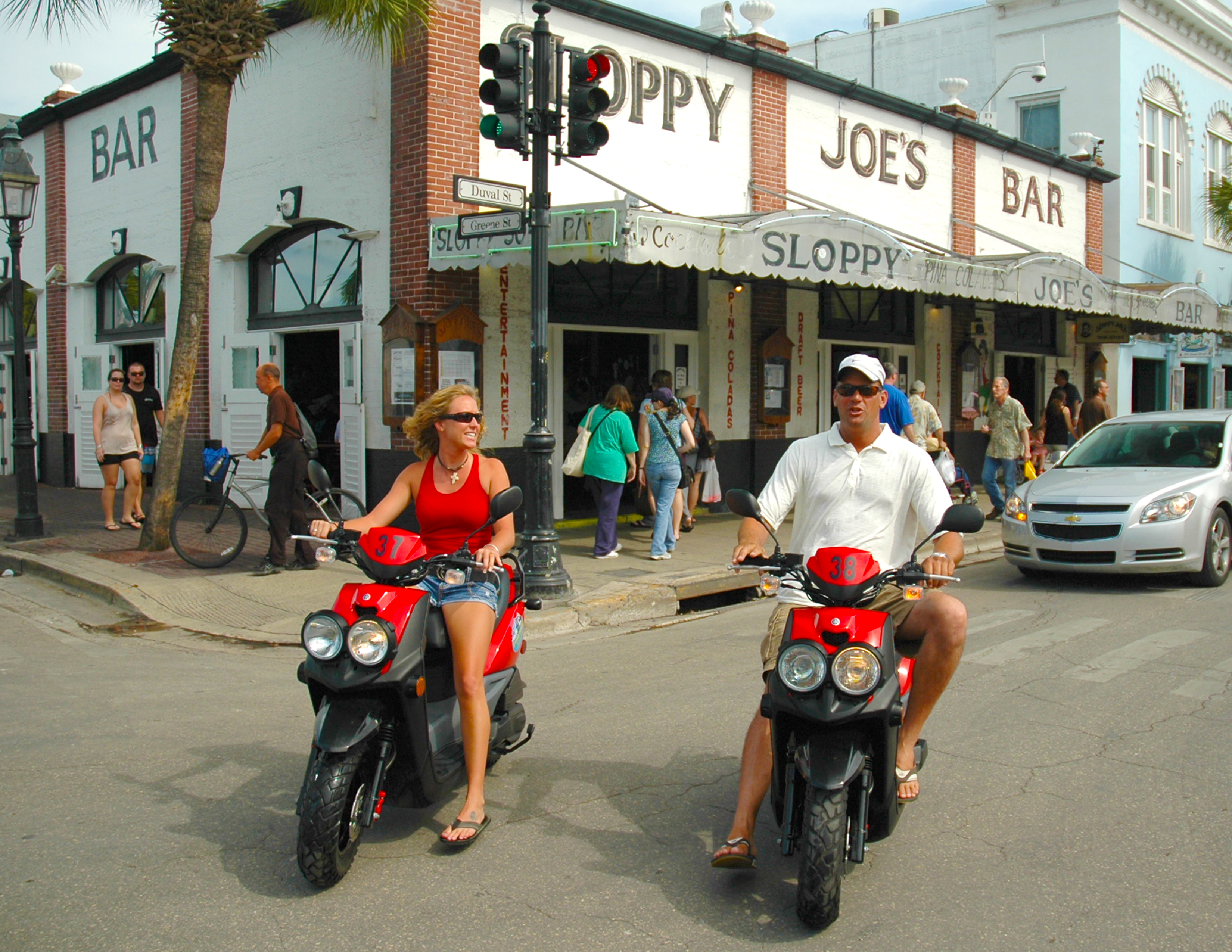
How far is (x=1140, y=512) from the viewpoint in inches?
356

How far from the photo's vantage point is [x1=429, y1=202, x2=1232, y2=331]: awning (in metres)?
9.64

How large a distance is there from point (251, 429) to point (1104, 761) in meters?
11.6

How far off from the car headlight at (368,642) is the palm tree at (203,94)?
790 cm

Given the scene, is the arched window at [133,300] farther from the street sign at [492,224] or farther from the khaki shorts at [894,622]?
the khaki shorts at [894,622]

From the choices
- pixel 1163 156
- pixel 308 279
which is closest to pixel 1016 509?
pixel 308 279

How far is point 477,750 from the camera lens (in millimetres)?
4090

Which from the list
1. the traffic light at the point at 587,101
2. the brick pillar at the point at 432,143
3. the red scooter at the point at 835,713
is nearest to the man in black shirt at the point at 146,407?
the brick pillar at the point at 432,143

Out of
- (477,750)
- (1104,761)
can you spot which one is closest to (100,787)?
(477,750)

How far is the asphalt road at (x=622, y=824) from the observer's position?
134 inches

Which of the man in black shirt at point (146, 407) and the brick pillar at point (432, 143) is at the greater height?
the brick pillar at point (432, 143)

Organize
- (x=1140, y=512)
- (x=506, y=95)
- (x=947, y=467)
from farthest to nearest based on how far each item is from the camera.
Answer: (x=947, y=467), (x=1140, y=512), (x=506, y=95)

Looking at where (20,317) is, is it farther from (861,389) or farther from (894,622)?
(894,622)

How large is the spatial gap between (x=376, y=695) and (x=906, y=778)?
6.13ft

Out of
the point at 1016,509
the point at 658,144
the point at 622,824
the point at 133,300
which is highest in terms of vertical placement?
the point at 658,144
